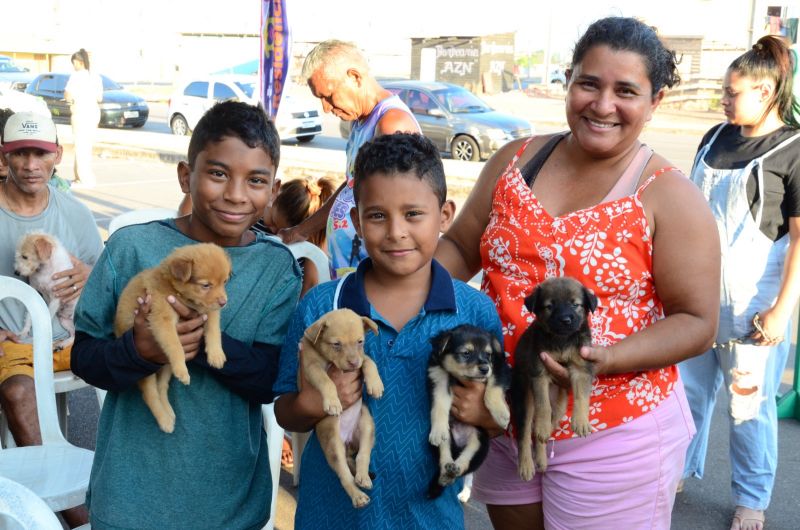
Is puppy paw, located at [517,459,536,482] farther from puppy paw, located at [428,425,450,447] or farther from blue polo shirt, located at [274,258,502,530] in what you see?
puppy paw, located at [428,425,450,447]

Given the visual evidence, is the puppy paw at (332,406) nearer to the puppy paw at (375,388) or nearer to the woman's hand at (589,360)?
the puppy paw at (375,388)

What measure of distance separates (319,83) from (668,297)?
121 inches

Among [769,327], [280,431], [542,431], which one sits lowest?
[280,431]

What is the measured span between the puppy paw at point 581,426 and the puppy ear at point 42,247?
138 inches

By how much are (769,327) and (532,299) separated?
9.25 ft

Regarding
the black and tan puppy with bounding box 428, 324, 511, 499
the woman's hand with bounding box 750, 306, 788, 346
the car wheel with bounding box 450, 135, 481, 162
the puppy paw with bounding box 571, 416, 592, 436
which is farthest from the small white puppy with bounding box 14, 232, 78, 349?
the car wheel with bounding box 450, 135, 481, 162

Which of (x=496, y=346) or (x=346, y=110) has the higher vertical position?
(x=346, y=110)

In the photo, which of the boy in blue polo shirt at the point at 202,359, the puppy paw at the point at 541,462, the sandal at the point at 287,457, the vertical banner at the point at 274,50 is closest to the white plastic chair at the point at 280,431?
the sandal at the point at 287,457

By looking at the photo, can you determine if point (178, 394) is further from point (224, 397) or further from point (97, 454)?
point (97, 454)

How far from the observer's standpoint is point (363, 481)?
2.28m

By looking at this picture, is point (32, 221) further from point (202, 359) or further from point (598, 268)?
point (598, 268)

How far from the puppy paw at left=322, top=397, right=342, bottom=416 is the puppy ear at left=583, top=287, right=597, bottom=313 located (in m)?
0.79

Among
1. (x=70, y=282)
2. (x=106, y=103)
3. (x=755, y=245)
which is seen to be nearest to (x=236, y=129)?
(x=70, y=282)

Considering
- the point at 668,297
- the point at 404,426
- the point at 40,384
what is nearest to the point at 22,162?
the point at 40,384
